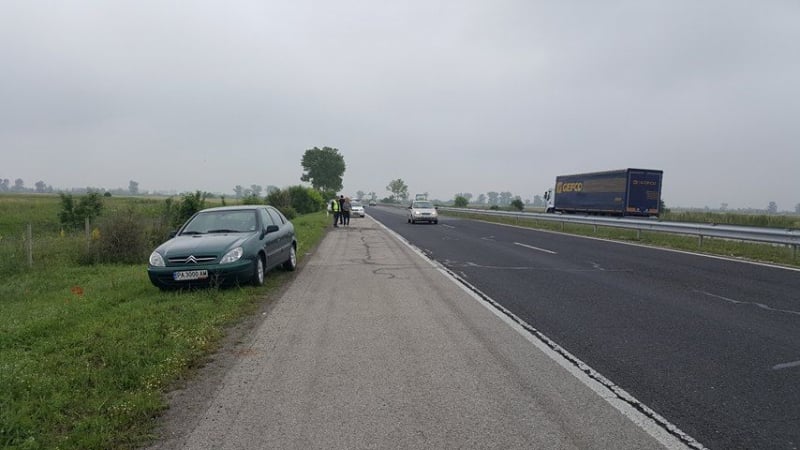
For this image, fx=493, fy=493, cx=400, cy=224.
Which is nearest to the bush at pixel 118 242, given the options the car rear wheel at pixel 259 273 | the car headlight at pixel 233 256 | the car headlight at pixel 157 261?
the car headlight at pixel 157 261

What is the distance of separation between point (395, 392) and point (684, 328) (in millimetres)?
4112

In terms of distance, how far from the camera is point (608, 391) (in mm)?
4148

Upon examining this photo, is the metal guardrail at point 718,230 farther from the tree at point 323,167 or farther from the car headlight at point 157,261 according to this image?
the tree at point 323,167

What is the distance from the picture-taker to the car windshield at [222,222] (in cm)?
939

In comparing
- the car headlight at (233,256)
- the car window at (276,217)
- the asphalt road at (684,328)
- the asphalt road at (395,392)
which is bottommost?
the asphalt road at (395,392)

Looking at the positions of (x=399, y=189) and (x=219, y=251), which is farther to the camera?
(x=399, y=189)

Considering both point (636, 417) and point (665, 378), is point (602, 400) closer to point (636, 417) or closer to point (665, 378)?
point (636, 417)

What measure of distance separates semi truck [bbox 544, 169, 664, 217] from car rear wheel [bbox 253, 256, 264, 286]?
28476 mm

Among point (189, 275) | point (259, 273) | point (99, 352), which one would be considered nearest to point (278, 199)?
point (259, 273)

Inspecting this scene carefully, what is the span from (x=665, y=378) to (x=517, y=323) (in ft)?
7.10

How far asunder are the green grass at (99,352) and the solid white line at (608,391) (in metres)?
3.48

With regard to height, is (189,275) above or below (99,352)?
above

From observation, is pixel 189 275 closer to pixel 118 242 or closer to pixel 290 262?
pixel 290 262

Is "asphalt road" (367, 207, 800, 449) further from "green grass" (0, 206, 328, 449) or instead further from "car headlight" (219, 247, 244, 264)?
"car headlight" (219, 247, 244, 264)
